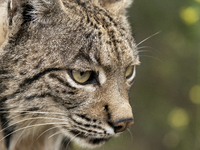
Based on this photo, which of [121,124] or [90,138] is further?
[90,138]

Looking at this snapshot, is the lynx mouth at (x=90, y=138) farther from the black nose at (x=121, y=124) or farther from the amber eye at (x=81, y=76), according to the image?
the amber eye at (x=81, y=76)

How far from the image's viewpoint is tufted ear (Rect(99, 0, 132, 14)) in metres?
2.65

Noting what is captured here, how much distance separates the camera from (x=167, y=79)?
3947mm

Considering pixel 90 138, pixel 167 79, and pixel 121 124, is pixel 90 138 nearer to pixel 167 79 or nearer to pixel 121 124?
pixel 121 124

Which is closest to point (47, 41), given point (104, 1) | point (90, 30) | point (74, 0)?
point (90, 30)

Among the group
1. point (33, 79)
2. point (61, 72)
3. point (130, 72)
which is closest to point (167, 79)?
point (130, 72)

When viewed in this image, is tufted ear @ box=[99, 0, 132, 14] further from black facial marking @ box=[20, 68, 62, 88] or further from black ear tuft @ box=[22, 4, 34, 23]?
black facial marking @ box=[20, 68, 62, 88]

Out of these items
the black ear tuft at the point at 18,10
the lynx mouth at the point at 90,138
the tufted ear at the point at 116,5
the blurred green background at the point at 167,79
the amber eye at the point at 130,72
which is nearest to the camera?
the black ear tuft at the point at 18,10

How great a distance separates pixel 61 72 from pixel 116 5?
1045 millimetres

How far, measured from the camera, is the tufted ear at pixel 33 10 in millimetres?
1907

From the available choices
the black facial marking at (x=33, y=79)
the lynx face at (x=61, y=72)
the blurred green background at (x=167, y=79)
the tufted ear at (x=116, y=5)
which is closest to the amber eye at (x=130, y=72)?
the lynx face at (x=61, y=72)

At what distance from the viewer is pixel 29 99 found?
6.66 ft

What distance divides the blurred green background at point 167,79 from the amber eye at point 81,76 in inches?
55.7

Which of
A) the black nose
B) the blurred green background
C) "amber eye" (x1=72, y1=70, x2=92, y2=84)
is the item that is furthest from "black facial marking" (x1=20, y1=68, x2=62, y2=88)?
the blurred green background
